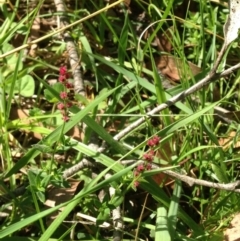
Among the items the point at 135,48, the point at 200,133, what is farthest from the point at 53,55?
the point at 200,133

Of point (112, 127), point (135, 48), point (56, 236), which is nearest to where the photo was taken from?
point (56, 236)

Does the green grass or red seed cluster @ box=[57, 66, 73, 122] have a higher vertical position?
red seed cluster @ box=[57, 66, 73, 122]

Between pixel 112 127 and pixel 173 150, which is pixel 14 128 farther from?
pixel 173 150

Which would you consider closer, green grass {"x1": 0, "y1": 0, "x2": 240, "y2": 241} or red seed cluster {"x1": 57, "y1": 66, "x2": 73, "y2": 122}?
red seed cluster {"x1": 57, "y1": 66, "x2": 73, "y2": 122}

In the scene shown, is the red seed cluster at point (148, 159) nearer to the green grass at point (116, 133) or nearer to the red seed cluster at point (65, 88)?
the green grass at point (116, 133)

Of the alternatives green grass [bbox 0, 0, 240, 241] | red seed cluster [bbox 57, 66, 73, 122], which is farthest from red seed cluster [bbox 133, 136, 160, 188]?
red seed cluster [bbox 57, 66, 73, 122]

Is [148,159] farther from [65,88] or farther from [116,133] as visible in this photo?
[116,133]

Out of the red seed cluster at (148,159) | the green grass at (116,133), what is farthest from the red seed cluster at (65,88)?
the red seed cluster at (148,159)

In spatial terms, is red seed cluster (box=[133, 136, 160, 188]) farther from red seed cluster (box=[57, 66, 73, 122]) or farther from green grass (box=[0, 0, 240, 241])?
red seed cluster (box=[57, 66, 73, 122])
